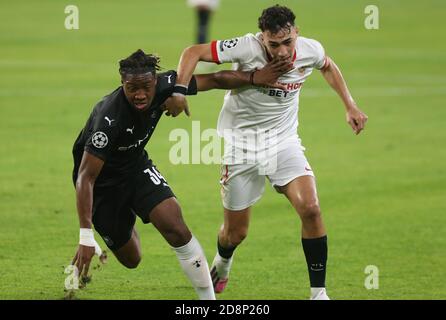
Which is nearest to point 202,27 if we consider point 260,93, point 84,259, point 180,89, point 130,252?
point 260,93

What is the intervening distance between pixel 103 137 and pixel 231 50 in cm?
163

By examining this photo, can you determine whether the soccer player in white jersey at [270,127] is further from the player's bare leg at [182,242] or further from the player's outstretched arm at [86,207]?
the player's outstretched arm at [86,207]

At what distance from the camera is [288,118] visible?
10.1 m

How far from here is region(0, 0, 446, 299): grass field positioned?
425 inches

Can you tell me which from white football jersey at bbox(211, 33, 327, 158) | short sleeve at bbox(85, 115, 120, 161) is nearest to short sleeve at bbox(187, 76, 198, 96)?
white football jersey at bbox(211, 33, 327, 158)

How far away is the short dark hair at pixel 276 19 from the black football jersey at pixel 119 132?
81 cm

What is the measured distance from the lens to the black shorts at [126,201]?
934 centimetres

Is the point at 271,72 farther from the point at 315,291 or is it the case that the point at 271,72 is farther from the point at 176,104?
the point at 315,291

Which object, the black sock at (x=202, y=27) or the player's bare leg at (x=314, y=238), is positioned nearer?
the player's bare leg at (x=314, y=238)

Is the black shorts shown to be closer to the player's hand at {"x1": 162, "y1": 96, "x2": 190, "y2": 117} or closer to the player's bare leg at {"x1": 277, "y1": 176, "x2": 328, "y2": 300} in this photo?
the player's hand at {"x1": 162, "y1": 96, "x2": 190, "y2": 117}

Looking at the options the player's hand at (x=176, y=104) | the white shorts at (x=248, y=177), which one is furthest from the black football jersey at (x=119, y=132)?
the white shorts at (x=248, y=177)

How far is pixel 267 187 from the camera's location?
15.3 meters

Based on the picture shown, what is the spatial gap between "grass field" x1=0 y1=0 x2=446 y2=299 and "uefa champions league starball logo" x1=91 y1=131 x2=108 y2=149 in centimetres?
196
